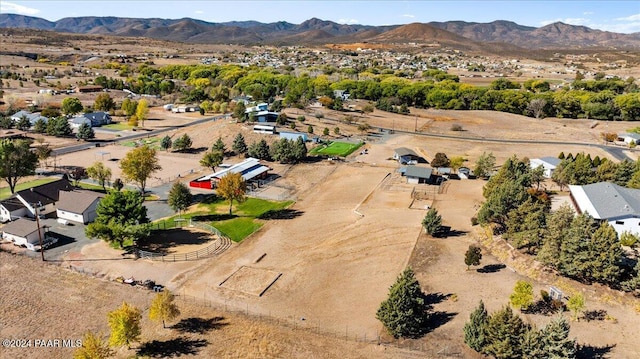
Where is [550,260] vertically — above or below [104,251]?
above

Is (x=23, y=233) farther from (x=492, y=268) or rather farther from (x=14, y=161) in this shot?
(x=492, y=268)

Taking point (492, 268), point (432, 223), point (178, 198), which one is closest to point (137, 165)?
point (178, 198)

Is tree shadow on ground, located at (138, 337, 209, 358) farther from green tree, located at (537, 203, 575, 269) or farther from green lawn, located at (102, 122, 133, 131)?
green lawn, located at (102, 122, 133, 131)

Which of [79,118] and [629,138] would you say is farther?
[79,118]

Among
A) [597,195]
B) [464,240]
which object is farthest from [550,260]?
[597,195]

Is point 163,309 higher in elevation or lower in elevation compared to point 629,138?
lower

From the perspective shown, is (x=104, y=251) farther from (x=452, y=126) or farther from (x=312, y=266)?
(x=452, y=126)
